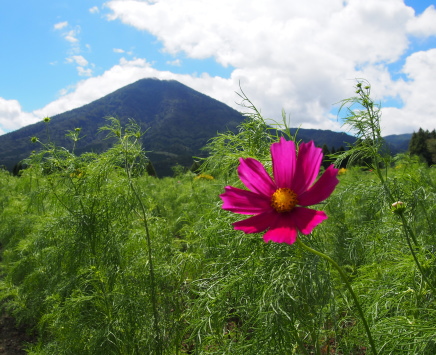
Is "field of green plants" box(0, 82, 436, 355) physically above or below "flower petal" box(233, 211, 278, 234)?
below

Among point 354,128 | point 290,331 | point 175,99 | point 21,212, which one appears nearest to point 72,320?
point 290,331

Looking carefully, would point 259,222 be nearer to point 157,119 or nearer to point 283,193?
point 283,193

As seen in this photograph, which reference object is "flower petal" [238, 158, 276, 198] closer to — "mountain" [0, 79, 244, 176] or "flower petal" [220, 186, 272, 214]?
"flower petal" [220, 186, 272, 214]

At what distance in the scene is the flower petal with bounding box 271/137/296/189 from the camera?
955mm

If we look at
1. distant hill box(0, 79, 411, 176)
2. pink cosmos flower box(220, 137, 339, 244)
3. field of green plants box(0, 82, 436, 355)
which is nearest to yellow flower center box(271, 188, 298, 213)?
pink cosmos flower box(220, 137, 339, 244)

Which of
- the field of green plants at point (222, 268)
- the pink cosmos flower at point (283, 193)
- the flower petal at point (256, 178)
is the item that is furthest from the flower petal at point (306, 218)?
the field of green plants at point (222, 268)

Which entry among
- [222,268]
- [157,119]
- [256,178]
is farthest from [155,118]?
[256,178]

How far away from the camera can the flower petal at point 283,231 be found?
2.54ft

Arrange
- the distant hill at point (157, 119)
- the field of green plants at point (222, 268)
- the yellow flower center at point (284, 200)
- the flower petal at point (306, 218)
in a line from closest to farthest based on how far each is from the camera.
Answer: the flower petal at point (306, 218)
the yellow flower center at point (284, 200)
the field of green plants at point (222, 268)
the distant hill at point (157, 119)

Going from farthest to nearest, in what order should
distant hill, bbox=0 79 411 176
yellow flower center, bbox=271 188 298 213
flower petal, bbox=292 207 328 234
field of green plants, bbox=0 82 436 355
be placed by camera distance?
distant hill, bbox=0 79 411 176
field of green plants, bbox=0 82 436 355
yellow flower center, bbox=271 188 298 213
flower petal, bbox=292 207 328 234

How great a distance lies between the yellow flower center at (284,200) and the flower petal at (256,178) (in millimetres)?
38

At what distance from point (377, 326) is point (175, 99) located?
18831 centimetres

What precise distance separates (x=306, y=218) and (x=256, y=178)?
0.20 meters

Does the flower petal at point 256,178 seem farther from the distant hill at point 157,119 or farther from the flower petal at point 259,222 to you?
the distant hill at point 157,119
